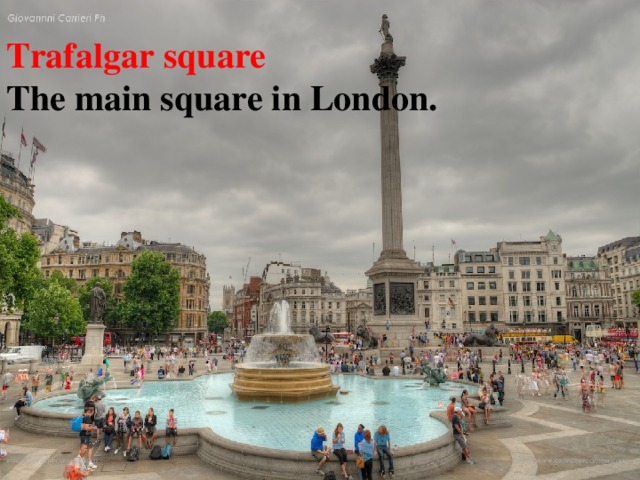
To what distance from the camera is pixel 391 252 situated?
47688mm

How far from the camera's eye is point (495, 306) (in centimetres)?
9131

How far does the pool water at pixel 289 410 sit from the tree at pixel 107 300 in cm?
5700

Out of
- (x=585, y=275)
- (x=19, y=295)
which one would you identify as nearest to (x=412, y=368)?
(x=19, y=295)

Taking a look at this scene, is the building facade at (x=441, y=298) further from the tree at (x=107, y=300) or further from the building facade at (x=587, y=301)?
the tree at (x=107, y=300)

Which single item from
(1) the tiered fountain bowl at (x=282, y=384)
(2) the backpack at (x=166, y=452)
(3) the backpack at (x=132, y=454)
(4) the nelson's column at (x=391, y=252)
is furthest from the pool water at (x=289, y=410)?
(4) the nelson's column at (x=391, y=252)

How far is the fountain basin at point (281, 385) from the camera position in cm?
2108

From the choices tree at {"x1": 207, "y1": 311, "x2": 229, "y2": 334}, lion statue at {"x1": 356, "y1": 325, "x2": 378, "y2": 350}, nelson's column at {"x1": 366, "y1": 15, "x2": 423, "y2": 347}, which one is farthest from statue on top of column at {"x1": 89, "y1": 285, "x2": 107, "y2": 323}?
tree at {"x1": 207, "y1": 311, "x2": 229, "y2": 334}

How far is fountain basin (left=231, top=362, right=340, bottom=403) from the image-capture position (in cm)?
2108

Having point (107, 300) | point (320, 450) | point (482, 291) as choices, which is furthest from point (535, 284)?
point (320, 450)

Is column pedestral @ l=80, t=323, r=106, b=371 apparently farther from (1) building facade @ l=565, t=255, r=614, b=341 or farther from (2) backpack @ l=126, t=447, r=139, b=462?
(1) building facade @ l=565, t=255, r=614, b=341

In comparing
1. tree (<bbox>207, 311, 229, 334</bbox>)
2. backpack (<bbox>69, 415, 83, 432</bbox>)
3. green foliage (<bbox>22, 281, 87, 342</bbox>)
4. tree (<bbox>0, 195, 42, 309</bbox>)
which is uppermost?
tree (<bbox>0, 195, 42, 309</bbox>)

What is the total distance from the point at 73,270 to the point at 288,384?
87499 mm

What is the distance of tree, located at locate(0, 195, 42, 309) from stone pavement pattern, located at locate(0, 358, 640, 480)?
51.4 feet

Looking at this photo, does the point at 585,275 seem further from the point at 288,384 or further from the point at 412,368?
the point at 288,384
